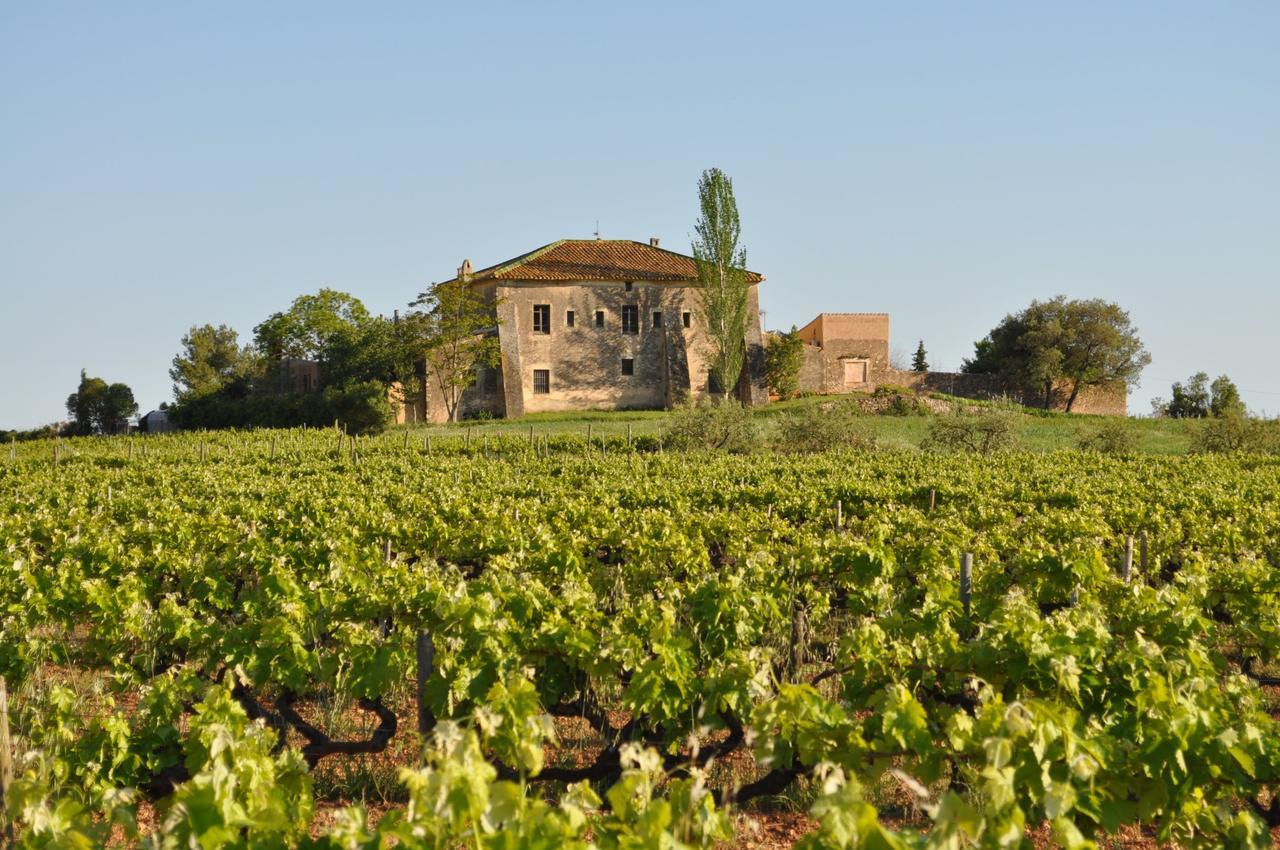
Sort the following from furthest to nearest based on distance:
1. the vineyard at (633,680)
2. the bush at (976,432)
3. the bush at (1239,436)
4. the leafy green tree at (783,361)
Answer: the leafy green tree at (783,361) → the bush at (976,432) → the bush at (1239,436) → the vineyard at (633,680)

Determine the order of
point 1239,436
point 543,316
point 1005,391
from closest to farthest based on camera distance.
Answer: point 1239,436 → point 543,316 → point 1005,391

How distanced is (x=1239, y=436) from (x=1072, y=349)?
62.7 ft

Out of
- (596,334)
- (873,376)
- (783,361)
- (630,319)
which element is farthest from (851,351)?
(596,334)

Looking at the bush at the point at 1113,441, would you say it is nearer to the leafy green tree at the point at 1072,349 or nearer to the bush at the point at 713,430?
the bush at the point at 713,430

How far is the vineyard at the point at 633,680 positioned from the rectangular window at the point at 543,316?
31.1 m

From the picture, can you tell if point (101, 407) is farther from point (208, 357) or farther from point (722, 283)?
point (722, 283)

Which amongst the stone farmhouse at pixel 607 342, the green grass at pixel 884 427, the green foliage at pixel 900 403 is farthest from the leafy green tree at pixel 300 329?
the green foliage at pixel 900 403

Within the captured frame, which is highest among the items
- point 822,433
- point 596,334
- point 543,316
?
point 543,316

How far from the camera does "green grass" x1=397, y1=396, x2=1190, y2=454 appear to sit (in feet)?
103

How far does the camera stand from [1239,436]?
1045 inches

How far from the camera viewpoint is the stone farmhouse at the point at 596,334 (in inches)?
1663

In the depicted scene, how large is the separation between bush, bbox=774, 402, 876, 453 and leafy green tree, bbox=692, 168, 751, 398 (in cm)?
1469

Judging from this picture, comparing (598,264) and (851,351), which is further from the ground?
(598,264)

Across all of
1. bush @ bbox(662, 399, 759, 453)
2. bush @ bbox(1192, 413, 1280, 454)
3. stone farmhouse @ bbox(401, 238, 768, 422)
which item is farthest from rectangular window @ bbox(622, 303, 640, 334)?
bush @ bbox(1192, 413, 1280, 454)
